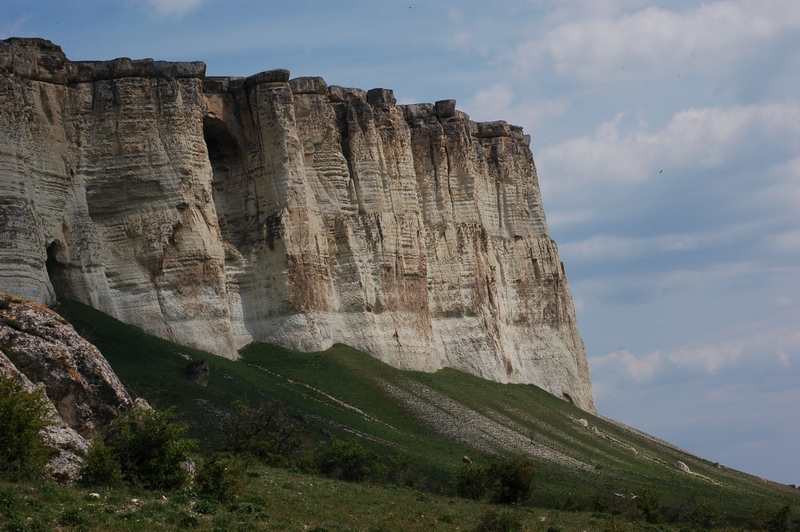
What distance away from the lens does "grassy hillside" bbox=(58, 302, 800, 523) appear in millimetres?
61250

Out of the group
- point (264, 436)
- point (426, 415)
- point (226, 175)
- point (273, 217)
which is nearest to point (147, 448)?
point (264, 436)

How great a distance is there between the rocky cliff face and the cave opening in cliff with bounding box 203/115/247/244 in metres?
0.14

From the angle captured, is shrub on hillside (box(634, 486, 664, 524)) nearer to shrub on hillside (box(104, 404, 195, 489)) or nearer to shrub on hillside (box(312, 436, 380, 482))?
shrub on hillside (box(312, 436, 380, 482))

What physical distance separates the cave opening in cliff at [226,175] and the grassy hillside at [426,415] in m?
9.34

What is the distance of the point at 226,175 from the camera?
83.7 m

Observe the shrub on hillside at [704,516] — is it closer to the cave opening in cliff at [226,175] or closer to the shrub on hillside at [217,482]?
the shrub on hillside at [217,482]

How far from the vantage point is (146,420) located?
29859mm

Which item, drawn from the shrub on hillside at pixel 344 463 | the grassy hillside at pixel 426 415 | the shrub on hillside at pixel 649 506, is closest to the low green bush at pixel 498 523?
the shrub on hillside at pixel 344 463

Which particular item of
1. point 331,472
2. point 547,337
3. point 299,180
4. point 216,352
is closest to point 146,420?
point 331,472

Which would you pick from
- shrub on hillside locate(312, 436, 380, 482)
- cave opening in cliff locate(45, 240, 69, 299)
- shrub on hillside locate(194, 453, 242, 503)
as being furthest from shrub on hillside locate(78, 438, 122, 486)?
cave opening in cliff locate(45, 240, 69, 299)

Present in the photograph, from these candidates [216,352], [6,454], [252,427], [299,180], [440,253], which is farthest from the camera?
[440,253]

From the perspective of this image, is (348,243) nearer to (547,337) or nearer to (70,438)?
(547,337)

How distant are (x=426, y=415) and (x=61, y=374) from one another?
44.8 meters

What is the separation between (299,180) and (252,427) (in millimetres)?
34692
